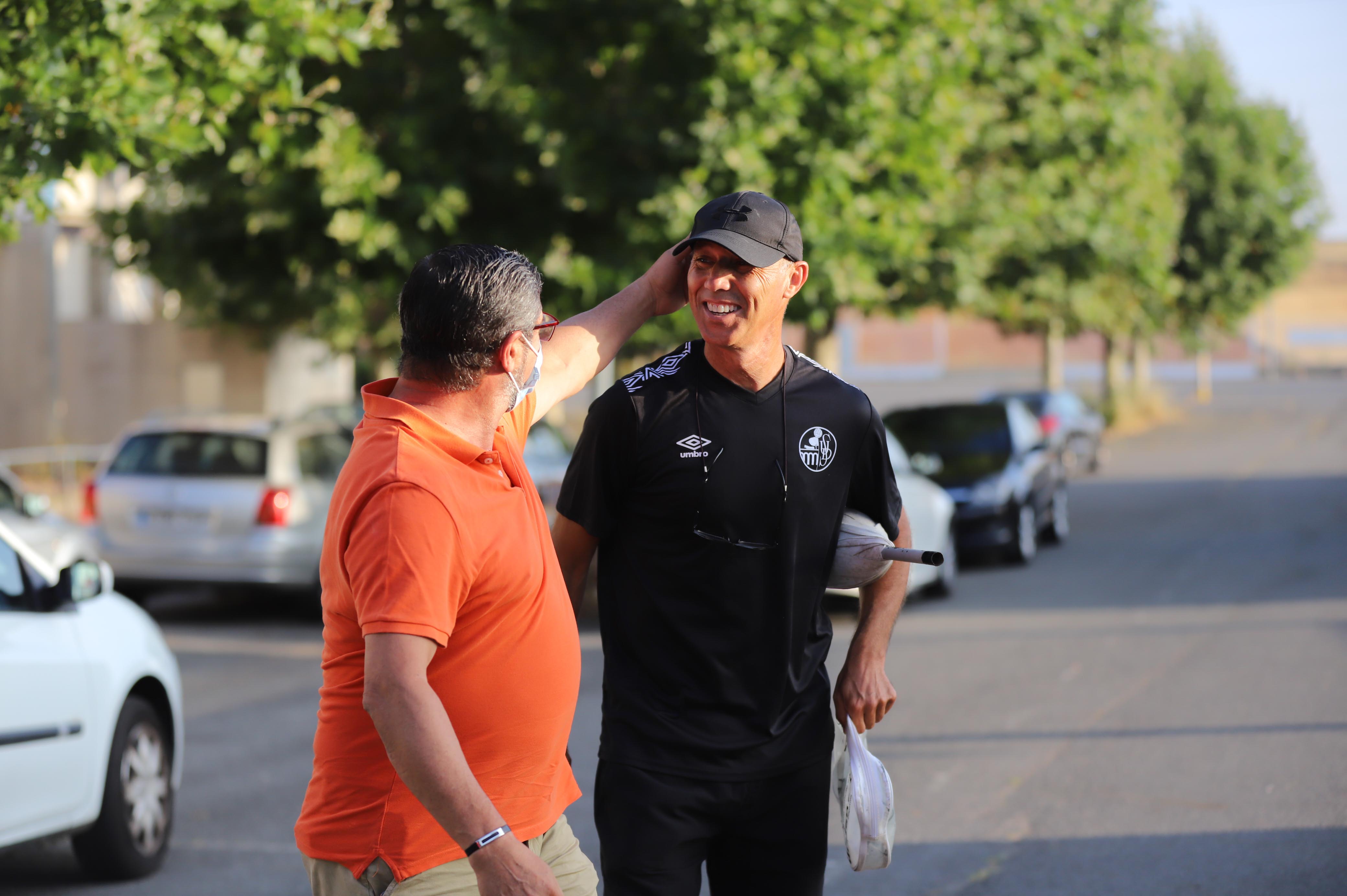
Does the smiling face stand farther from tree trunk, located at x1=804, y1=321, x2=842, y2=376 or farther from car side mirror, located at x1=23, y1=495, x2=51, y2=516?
tree trunk, located at x1=804, y1=321, x2=842, y2=376

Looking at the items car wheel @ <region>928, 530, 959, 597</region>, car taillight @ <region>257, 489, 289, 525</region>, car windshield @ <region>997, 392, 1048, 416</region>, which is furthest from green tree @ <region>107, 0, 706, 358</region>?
car windshield @ <region>997, 392, 1048, 416</region>

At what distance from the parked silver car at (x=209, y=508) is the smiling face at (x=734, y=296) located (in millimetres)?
8329

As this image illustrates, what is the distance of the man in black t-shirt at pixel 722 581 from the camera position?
9.92 feet

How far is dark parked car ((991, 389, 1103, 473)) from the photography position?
23797 millimetres

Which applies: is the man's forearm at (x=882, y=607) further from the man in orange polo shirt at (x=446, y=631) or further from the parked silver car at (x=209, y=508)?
the parked silver car at (x=209, y=508)

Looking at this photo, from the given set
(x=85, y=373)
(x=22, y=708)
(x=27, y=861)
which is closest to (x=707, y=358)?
(x=22, y=708)

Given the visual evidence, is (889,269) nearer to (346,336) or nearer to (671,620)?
(346,336)

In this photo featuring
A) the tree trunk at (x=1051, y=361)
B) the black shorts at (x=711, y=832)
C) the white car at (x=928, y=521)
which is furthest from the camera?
the tree trunk at (x=1051, y=361)

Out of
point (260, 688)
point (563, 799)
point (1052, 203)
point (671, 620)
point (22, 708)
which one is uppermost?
point (1052, 203)

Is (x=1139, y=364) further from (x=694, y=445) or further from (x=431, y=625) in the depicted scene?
(x=431, y=625)

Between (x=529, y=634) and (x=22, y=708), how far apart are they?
3.01 meters

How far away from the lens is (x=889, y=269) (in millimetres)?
16516

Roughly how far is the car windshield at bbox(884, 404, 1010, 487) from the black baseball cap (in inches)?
433

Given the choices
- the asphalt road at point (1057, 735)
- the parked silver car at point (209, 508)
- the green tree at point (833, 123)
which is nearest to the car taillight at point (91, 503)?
the parked silver car at point (209, 508)
